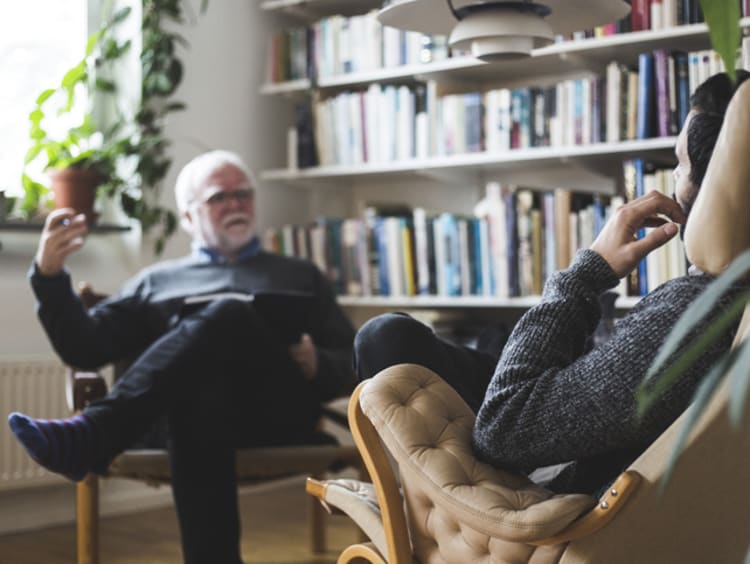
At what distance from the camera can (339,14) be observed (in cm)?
388

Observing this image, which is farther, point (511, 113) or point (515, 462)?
point (511, 113)

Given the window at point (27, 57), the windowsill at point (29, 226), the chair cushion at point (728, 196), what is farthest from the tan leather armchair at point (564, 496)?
the window at point (27, 57)

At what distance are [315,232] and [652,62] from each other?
4.15ft

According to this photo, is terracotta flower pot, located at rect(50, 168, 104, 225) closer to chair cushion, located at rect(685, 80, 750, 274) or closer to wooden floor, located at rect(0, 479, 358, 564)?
wooden floor, located at rect(0, 479, 358, 564)

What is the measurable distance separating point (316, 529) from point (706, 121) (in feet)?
6.21

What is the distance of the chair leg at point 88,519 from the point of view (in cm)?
251

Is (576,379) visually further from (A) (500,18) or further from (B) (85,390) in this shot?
(B) (85,390)

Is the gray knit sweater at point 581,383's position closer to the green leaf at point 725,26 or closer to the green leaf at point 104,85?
the green leaf at point 725,26

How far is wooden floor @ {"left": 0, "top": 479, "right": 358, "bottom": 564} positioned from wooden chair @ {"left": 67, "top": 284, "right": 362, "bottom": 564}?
0.94 feet

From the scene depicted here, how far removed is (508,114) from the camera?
3268 mm

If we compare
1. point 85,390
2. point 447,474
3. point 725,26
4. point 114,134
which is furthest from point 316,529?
point 725,26

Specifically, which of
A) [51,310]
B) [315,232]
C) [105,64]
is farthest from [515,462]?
[105,64]

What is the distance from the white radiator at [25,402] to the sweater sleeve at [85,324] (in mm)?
388

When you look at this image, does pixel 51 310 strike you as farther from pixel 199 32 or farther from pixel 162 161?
pixel 199 32
